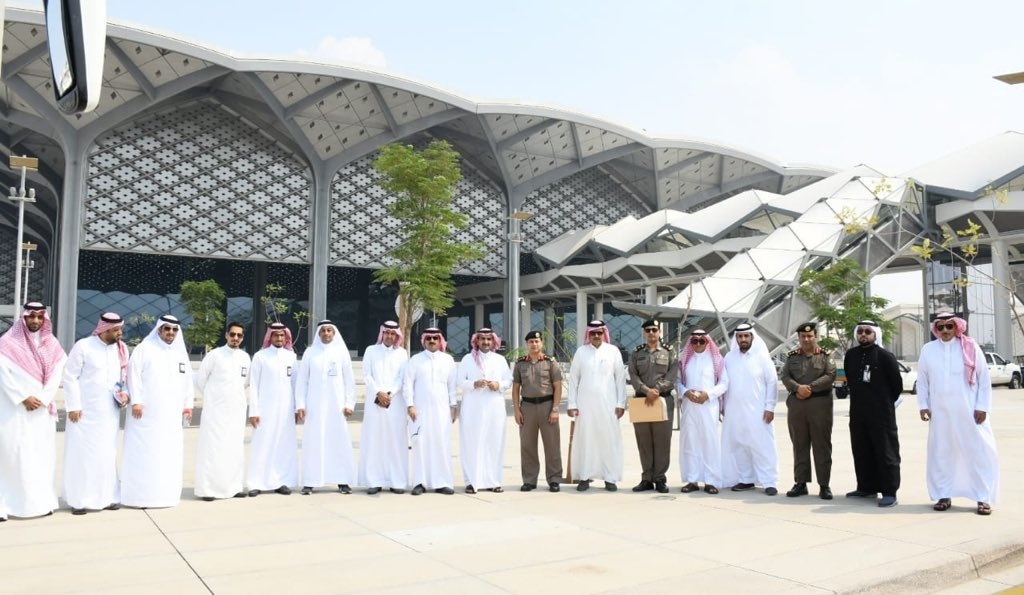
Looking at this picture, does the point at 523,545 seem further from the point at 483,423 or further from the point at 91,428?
the point at 91,428

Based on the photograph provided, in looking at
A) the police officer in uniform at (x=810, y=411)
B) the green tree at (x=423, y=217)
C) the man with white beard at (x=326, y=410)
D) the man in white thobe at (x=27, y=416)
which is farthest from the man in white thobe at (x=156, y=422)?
the green tree at (x=423, y=217)

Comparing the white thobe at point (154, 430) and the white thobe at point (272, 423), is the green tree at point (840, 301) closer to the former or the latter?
the white thobe at point (272, 423)

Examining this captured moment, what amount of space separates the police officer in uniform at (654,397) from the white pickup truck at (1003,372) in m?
20.6

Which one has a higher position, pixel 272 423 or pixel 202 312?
pixel 202 312


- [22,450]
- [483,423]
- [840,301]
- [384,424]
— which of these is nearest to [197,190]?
[840,301]

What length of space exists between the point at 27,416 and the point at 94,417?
45 centimetres

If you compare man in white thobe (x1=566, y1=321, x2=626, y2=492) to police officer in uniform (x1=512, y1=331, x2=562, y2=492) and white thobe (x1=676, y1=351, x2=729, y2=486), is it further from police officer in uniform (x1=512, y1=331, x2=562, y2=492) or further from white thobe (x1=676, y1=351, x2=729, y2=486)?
white thobe (x1=676, y1=351, x2=729, y2=486)

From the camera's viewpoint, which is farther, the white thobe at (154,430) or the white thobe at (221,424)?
the white thobe at (221,424)

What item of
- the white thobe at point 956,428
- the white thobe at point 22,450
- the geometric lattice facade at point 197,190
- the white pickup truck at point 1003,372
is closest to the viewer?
the white thobe at point 22,450

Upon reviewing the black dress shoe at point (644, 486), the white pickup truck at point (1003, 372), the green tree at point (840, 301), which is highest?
the green tree at point (840, 301)

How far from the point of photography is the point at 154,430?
6.14 m

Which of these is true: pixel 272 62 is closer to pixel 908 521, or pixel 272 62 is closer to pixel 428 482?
pixel 428 482

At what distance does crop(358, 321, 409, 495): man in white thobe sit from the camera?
6.86 metres

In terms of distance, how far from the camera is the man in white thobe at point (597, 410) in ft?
22.6
